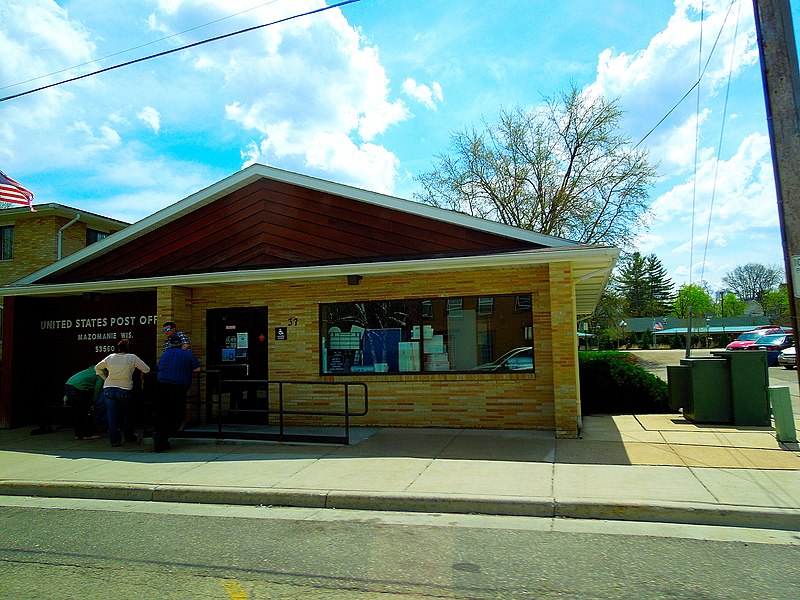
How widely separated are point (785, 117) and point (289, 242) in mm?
7765

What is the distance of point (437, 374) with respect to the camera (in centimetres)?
1027

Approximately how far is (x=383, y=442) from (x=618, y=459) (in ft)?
11.2

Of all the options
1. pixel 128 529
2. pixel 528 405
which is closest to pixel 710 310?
pixel 528 405

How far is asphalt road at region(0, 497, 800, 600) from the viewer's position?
4.23 meters

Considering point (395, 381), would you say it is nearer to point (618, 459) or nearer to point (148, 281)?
point (618, 459)

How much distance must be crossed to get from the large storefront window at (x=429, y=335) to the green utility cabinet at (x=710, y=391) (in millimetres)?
3011

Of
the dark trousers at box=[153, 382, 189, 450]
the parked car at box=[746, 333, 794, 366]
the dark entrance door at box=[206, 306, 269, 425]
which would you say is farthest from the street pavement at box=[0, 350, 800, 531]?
the parked car at box=[746, 333, 794, 366]

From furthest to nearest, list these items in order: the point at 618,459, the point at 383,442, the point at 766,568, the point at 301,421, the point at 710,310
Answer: the point at 710,310 < the point at 301,421 < the point at 383,442 < the point at 618,459 < the point at 766,568

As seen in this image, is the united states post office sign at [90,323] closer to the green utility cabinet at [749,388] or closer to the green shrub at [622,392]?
the green shrub at [622,392]

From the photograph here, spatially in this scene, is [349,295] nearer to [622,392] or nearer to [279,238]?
[279,238]

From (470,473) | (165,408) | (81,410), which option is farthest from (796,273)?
(81,410)

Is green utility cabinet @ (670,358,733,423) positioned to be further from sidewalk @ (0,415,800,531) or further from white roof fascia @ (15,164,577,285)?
white roof fascia @ (15,164,577,285)

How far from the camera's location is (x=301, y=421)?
1116 centimetres

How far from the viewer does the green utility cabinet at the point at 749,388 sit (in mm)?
9891
